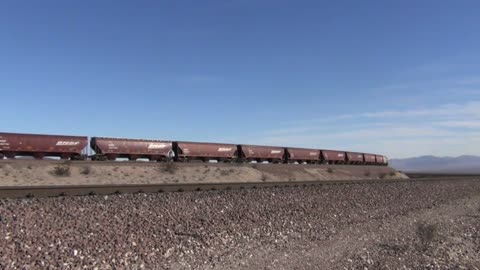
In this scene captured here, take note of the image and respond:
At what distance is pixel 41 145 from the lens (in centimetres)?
3244

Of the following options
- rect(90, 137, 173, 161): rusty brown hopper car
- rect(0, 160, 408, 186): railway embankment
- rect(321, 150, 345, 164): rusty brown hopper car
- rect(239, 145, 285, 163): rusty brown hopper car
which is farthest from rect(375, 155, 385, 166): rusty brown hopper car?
rect(90, 137, 173, 161): rusty brown hopper car

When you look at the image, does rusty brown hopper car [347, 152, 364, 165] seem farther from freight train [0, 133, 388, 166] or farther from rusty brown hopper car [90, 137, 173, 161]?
rusty brown hopper car [90, 137, 173, 161]

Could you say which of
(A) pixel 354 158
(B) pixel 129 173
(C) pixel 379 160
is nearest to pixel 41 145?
(B) pixel 129 173

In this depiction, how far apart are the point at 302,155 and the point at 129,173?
27.5m

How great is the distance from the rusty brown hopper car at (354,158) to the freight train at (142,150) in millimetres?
7991

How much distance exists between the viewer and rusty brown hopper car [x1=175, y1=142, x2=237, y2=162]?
40.1 m

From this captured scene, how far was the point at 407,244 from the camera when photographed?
43.5ft

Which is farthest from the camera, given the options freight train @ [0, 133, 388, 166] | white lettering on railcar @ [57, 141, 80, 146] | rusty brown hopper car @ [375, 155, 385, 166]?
rusty brown hopper car @ [375, 155, 385, 166]

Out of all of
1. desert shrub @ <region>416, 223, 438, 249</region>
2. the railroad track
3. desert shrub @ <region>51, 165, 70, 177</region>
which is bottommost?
desert shrub @ <region>416, 223, 438, 249</region>

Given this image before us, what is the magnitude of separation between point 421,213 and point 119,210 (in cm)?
1216

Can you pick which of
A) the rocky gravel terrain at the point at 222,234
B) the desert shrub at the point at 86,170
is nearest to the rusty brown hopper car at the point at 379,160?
the desert shrub at the point at 86,170

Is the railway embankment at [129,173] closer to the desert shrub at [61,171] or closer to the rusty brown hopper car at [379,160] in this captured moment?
the desert shrub at [61,171]

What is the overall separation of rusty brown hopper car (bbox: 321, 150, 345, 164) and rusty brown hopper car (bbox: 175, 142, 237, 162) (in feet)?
49.5

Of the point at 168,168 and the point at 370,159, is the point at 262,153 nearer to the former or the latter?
the point at 168,168
